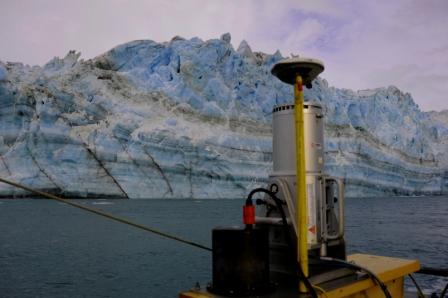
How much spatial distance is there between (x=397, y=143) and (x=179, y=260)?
53.3 metres

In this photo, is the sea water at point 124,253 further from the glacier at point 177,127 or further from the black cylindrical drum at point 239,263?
the glacier at point 177,127

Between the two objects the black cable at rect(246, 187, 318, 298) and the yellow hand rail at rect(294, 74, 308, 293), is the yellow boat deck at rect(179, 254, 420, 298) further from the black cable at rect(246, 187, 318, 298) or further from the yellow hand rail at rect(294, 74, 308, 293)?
the yellow hand rail at rect(294, 74, 308, 293)

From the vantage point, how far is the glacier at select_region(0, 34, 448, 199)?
170 ft

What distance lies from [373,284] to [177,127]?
5278cm

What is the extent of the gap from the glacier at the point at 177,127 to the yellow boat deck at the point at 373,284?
49718 mm

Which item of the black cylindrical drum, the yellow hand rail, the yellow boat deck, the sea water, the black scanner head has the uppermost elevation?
the black scanner head

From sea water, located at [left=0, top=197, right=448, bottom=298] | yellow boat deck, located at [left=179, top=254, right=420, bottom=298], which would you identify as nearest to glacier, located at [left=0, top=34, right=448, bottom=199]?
sea water, located at [left=0, top=197, right=448, bottom=298]

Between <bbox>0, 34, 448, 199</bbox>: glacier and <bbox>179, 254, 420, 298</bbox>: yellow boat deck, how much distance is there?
163 ft

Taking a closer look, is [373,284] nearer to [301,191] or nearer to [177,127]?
[301,191]

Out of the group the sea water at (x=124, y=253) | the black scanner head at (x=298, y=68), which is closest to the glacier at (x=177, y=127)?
the sea water at (x=124, y=253)

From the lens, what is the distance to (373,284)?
10.8 ft

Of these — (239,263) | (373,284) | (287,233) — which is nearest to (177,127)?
(373,284)

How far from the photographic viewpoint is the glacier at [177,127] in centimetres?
5172

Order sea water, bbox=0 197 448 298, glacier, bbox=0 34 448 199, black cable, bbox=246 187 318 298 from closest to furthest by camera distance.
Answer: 1. black cable, bbox=246 187 318 298
2. sea water, bbox=0 197 448 298
3. glacier, bbox=0 34 448 199
